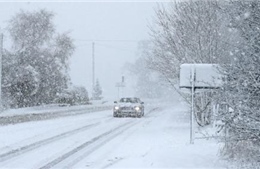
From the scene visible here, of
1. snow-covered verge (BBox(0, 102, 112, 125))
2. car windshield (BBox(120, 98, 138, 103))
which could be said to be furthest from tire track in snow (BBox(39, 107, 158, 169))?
car windshield (BBox(120, 98, 138, 103))

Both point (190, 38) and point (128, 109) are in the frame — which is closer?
point (190, 38)

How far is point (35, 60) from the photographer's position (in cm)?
4331

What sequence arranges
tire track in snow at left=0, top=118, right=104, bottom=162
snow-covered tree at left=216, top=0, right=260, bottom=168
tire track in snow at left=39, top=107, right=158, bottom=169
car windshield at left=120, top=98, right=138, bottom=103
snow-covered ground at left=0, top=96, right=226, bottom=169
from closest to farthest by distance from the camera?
snow-covered tree at left=216, top=0, right=260, bottom=168, snow-covered ground at left=0, top=96, right=226, bottom=169, tire track in snow at left=39, top=107, right=158, bottom=169, tire track in snow at left=0, top=118, right=104, bottom=162, car windshield at left=120, top=98, right=138, bottom=103

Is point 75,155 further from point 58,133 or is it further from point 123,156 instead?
point 58,133

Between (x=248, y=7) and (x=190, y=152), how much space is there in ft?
15.8

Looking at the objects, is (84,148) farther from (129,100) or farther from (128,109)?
(129,100)

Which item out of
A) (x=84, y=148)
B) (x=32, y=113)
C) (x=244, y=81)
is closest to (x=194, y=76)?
(x=84, y=148)

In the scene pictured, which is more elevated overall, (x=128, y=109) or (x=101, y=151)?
(x=128, y=109)

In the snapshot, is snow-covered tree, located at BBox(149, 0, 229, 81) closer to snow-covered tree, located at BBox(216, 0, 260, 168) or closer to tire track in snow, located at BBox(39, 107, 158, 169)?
tire track in snow, located at BBox(39, 107, 158, 169)

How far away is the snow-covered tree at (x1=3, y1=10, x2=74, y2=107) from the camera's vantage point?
137 feet

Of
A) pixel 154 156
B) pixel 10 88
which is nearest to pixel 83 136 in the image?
pixel 154 156

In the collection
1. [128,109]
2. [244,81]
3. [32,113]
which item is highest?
[244,81]

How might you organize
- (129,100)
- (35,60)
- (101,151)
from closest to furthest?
(101,151), (129,100), (35,60)

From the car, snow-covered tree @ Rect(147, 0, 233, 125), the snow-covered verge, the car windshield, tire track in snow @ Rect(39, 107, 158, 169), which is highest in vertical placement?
snow-covered tree @ Rect(147, 0, 233, 125)
